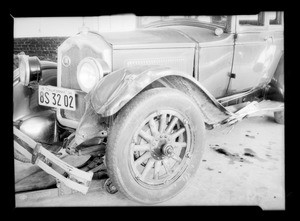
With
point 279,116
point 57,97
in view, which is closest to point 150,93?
point 57,97

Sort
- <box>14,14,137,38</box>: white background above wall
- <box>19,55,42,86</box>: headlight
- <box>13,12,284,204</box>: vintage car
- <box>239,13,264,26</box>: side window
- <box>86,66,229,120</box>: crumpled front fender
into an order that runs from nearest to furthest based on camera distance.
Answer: <box>86,66,229,120</box>: crumpled front fender → <box>13,12,284,204</box>: vintage car → <box>14,14,137,38</box>: white background above wall → <box>19,55,42,86</box>: headlight → <box>239,13,264,26</box>: side window

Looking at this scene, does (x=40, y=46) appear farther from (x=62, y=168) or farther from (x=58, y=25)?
(x=62, y=168)

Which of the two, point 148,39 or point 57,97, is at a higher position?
point 148,39

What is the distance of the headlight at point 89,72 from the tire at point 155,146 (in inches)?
10.8

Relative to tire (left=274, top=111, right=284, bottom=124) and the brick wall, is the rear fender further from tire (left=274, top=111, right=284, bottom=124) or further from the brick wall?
the brick wall

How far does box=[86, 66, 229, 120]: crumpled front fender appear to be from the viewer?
75.0 inches

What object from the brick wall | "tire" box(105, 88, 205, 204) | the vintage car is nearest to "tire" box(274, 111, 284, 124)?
the vintage car

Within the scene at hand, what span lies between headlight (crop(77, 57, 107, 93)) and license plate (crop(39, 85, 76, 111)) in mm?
92

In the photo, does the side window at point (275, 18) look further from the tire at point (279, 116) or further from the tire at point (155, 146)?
the tire at point (155, 146)

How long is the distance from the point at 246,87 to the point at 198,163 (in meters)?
0.83

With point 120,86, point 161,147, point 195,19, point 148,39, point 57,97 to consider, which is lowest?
point 161,147

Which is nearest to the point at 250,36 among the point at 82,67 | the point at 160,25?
the point at 160,25

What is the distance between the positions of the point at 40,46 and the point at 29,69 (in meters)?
0.17

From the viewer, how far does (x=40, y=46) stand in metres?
2.33
